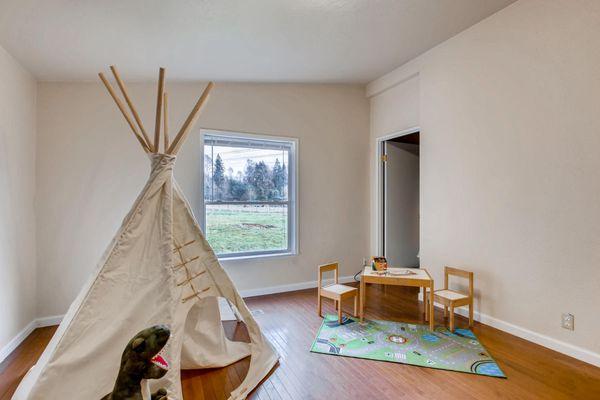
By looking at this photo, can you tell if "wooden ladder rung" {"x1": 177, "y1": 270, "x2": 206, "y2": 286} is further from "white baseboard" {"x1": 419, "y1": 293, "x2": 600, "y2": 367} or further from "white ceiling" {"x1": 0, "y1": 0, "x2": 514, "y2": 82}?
"white baseboard" {"x1": 419, "y1": 293, "x2": 600, "y2": 367}

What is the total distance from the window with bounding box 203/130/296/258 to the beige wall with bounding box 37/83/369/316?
0.14 meters

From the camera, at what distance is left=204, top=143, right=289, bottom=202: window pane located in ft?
12.1

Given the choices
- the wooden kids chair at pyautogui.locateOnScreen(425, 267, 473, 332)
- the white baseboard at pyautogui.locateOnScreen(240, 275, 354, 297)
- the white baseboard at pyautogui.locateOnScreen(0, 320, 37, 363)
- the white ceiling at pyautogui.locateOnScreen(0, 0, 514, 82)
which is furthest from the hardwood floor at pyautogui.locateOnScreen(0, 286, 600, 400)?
the white ceiling at pyautogui.locateOnScreen(0, 0, 514, 82)

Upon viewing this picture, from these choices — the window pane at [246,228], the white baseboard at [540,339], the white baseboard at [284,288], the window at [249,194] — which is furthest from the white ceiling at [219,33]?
the white baseboard at [540,339]

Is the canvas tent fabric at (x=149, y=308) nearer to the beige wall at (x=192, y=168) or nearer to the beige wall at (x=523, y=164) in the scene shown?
the beige wall at (x=192, y=168)

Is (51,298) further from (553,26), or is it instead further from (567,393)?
(553,26)

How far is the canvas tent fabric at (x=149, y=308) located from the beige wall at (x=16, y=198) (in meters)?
0.98

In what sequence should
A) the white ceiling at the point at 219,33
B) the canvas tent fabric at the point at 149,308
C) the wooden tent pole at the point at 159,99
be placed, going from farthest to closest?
the white ceiling at the point at 219,33 < the wooden tent pole at the point at 159,99 < the canvas tent fabric at the point at 149,308

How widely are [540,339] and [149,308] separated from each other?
9.94 ft

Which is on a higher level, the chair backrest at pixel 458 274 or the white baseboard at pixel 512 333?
the chair backrest at pixel 458 274

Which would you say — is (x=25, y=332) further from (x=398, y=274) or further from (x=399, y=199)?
(x=399, y=199)

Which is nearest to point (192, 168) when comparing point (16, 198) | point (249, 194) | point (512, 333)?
point (249, 194)

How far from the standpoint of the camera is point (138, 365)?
1.25m

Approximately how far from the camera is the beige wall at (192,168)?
293cm
